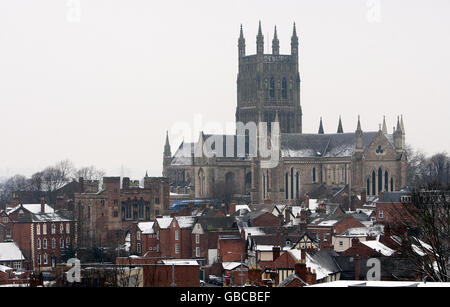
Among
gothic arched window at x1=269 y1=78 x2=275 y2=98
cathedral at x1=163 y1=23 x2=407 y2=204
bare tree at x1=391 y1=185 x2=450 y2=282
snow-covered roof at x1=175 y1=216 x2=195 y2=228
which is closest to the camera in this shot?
bare tree at x1=391 y1=185 x2=450 y2=282

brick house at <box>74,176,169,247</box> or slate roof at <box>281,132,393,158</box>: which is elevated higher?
slate roof at <box>281,132,393,158</box>

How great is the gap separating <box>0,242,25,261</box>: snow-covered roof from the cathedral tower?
67986 mm

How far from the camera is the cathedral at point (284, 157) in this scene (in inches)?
4161

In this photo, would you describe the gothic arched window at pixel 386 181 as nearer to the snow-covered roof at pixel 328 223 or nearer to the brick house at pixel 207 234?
the snow-covered roof at pixel 328 223

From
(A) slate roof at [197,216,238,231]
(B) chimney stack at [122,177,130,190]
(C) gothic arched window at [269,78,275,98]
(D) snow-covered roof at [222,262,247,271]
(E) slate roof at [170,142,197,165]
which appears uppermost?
(C) gothic arched window at [269,78,275,98]

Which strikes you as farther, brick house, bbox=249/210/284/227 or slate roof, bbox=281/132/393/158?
slate roof, bbox=281/132/393/158

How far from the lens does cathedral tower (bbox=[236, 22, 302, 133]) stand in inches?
4983

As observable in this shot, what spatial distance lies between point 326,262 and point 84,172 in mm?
85521

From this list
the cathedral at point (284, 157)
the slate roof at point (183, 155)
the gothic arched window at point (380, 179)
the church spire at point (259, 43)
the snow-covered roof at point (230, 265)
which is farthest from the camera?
the slate roof at point (183, 155)

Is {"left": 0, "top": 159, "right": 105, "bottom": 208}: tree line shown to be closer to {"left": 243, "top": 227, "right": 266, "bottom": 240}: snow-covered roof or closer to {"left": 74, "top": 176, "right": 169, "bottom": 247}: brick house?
{"left": 74, "top": 176, "right": 169, "bottom": 247}: brick house

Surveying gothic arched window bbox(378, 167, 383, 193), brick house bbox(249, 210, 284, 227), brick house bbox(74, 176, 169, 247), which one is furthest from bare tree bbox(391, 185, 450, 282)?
gothic arched window bbox(378, 167, 383, 193)

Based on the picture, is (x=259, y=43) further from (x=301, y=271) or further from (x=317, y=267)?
(x=301, y=271)

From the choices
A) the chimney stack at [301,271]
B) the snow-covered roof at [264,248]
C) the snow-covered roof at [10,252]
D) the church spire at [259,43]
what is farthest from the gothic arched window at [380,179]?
the chimney stack at [301,271]
